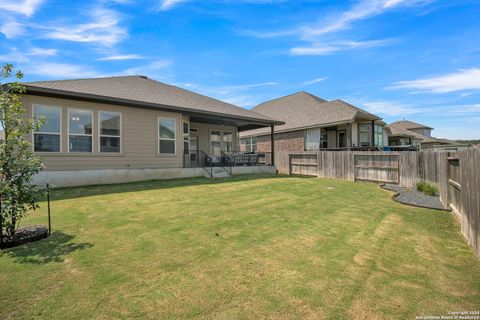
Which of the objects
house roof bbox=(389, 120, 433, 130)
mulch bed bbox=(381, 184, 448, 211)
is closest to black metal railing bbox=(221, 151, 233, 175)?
mulch bed bbox=(381, 184, 448, 211)

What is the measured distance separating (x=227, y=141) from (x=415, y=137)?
29.9 metres

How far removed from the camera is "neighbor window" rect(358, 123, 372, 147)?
834 inches

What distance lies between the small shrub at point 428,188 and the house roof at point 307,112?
350 inches

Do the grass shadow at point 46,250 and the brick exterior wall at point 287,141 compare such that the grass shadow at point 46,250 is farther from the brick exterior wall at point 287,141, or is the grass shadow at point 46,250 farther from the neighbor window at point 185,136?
the brick exterior wall at point 287,141

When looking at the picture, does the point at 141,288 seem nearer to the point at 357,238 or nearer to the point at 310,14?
the point at 357,238

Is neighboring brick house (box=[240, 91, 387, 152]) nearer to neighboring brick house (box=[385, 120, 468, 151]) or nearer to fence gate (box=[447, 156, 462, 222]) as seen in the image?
neighboring brick house (box=[385, 120, 468, 151])

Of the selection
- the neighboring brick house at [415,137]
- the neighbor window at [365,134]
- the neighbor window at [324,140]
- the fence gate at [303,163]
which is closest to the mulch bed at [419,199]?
the fence gate at [303,163]

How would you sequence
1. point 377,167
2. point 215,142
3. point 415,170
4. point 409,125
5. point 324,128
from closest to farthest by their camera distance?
point 415,170 < point 377,167 < point 215,142 < point 324,128 < point 409,125

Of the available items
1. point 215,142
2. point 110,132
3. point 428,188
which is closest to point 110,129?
point 110,132

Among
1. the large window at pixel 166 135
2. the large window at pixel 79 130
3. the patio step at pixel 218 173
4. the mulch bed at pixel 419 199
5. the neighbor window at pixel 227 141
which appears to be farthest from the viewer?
the neighbor window at pixel 227 141

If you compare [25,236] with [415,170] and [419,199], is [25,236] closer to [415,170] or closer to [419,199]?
[419,199]

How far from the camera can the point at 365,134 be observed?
69.9 feet

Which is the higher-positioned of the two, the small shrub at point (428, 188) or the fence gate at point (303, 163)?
the fence gate at point (303, 163)

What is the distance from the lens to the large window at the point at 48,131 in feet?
32.1
